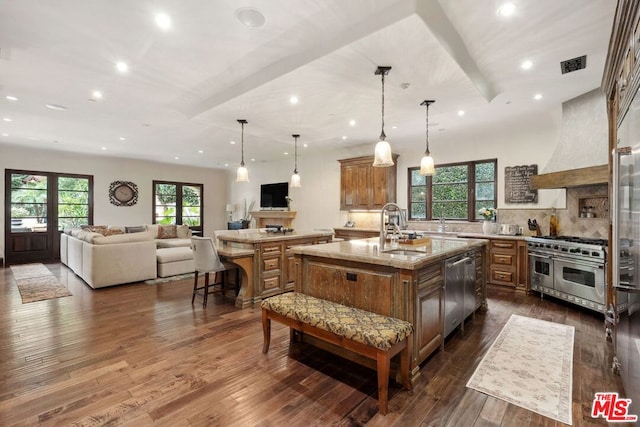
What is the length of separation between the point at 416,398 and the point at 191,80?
395 cm

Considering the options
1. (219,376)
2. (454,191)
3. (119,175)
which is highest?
(119,175)

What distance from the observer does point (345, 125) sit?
5.27 m

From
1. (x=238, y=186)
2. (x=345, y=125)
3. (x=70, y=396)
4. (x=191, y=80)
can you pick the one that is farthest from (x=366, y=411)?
(x=238, y=186)

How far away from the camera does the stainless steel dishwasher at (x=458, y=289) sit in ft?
9.11

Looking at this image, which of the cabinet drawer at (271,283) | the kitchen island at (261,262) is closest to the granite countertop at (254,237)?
the kitchen island at (261,262)

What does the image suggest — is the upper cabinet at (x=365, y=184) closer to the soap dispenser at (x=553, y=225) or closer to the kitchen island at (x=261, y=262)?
the kitchen island at (x=261, y=262)

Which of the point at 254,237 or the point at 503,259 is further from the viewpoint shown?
the point at 503,259

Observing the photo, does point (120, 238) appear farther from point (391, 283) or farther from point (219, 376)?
point (391, 283)

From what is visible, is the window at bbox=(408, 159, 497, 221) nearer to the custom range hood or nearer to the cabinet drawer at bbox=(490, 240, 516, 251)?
the cabinet drawer at bbox=(490, 240, 516, 251)

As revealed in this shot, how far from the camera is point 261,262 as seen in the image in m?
4.26

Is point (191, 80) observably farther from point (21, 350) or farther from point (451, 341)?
point (451, 341)

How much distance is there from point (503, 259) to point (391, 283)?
362 centimetres

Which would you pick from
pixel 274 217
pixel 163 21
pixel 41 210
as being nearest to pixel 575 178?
pixel 163 21

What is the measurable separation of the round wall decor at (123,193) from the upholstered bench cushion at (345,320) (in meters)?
8.59
